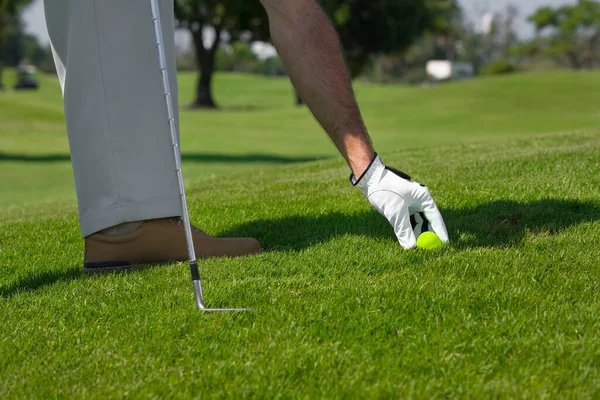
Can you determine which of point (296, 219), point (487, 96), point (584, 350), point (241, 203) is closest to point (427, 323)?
point (584, 350)

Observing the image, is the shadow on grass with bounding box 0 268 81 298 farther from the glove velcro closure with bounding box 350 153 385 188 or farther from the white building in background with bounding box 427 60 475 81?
the white building in background with bounding box 427 60 475 81

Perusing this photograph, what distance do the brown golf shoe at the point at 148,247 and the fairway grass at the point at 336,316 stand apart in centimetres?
15

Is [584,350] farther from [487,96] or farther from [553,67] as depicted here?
[553,67]

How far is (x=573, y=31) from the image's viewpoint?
8219 cm

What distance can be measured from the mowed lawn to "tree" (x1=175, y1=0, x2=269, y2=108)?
24729 millimetres

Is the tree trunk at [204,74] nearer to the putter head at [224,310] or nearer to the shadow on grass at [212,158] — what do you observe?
the shadow on grass at [212,158]

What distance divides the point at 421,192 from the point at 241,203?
81.5 inches

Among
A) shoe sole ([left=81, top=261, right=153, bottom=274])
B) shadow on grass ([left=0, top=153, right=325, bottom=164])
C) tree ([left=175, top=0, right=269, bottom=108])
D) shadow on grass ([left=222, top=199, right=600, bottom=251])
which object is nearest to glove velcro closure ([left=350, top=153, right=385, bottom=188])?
shadow on grass ([left=222, top=199, right=600, bottom=251])

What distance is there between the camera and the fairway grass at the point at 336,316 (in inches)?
91.0

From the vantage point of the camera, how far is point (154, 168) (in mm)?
3650

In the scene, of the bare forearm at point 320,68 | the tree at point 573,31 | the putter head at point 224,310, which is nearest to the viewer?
the putter head at point 224,310

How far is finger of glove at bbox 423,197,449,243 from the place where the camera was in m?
3.50

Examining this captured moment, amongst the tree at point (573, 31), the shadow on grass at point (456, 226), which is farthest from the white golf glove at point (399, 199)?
the tree at point (573, 31)

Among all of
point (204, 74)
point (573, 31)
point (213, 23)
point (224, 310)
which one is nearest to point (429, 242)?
point (224, 310)
